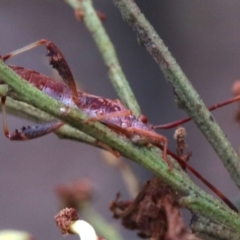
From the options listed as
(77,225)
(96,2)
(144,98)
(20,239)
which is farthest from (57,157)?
(77,225)

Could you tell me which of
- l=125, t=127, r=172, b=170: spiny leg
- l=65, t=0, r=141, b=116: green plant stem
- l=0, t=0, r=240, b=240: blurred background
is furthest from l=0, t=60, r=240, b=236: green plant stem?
l=0, t=0, r=240, b=240: blurred background

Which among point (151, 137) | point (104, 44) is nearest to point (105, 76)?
point (104, 44)

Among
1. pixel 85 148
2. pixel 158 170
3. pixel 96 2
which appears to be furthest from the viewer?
pixel 85 148

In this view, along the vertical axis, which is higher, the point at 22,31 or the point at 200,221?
the point at 22,31

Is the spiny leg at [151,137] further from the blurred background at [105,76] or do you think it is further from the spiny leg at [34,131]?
the blurred background at [105,76]

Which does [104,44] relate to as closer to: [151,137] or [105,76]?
[151,137]

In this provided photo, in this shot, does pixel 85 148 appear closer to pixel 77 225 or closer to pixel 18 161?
pixel 18 161

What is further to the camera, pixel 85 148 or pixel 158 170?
pixel 85 148

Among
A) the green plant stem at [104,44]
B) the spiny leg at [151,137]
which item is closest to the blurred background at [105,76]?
the green plant stem at [104,44]
